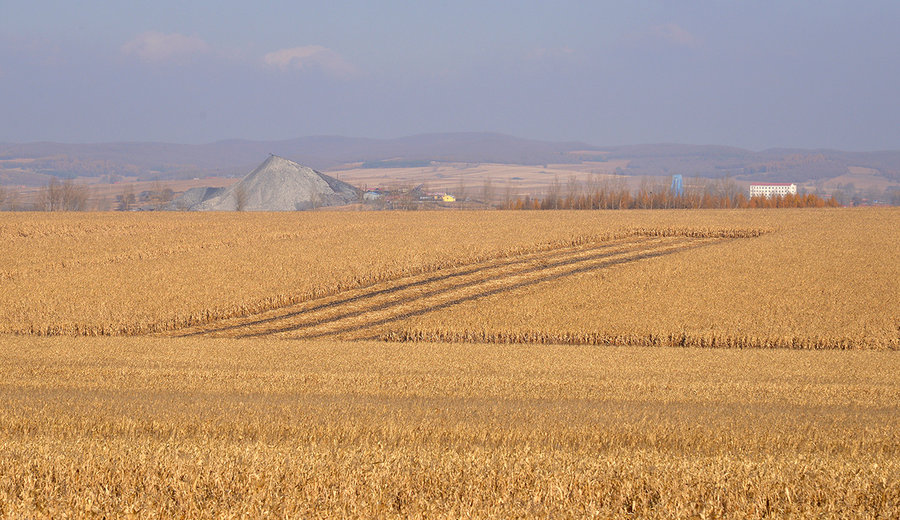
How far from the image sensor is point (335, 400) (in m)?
12.6

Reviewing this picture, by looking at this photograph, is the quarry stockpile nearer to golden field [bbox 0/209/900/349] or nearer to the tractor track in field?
golden field [bbox 0/209/900/349]

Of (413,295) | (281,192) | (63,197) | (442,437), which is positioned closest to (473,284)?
(413,295)

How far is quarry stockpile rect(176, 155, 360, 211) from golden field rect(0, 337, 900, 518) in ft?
365

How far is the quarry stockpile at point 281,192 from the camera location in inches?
5113

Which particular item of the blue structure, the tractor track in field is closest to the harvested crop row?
the tractor track in field

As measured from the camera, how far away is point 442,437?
31.0ft

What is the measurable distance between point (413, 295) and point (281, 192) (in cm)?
10780

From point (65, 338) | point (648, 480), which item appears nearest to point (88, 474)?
point (648, 480)

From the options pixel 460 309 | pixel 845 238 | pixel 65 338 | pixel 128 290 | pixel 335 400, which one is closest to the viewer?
pixel 335 400

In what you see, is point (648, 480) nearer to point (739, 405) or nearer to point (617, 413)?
point (617, 413)

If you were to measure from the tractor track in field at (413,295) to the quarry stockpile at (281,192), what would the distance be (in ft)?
292

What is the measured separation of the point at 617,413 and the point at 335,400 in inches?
185

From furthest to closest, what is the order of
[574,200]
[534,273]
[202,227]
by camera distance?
[574,200] < [202,227] < [534,273]

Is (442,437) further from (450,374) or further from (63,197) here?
(63,197)
